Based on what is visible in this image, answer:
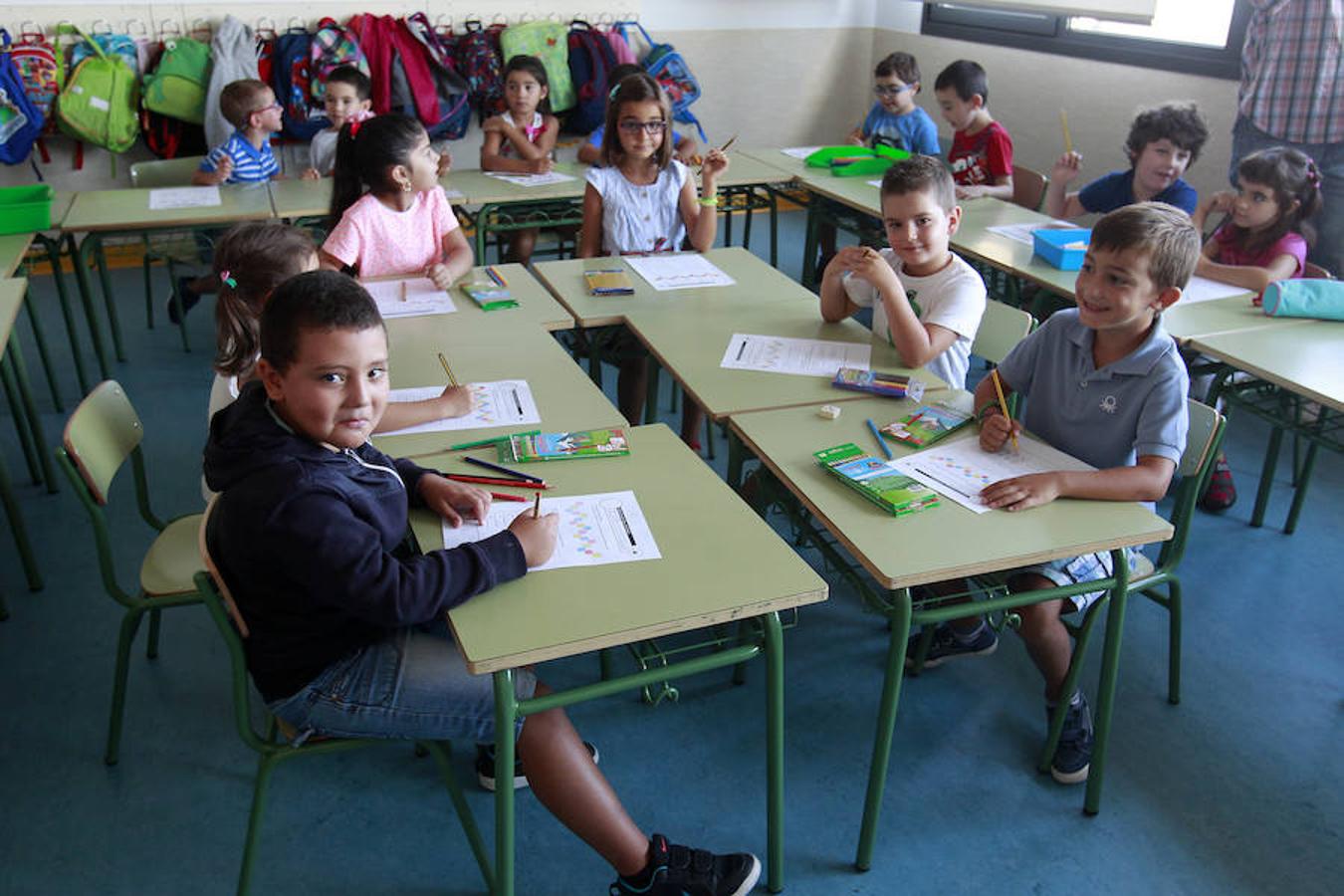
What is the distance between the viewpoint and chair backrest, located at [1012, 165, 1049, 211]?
410cm

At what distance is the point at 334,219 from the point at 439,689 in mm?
1927

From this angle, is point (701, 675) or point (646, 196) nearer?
point (701, 675)

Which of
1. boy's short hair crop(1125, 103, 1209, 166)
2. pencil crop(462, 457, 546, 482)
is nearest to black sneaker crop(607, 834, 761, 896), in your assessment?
pencil crop(462, 457, 546, 482)

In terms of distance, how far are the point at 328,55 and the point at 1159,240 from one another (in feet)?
14.7

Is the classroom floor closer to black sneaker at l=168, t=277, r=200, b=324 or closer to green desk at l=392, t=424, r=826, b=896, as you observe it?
green desk at l=392, t=424, r=826, b=896

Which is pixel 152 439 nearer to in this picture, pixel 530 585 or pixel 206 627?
pixel 206 627

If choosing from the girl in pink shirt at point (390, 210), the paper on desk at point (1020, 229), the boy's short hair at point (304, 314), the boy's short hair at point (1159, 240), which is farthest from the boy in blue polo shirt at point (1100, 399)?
the girl in pink shirt at point (390, 210)

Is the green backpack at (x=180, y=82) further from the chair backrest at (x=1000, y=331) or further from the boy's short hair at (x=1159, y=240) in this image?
the boy's short hair at (x=1159, y=240)

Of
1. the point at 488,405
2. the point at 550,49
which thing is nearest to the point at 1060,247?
the point at 488,405

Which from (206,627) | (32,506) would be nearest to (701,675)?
(206,627)

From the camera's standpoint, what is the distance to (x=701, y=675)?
7.93ft

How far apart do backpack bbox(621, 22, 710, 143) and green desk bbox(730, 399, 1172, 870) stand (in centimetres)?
432

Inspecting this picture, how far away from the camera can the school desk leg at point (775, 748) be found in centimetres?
153

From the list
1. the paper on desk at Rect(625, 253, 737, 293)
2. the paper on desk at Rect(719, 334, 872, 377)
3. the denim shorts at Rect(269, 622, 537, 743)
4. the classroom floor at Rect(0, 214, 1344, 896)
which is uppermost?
the paper on desk at Rect(625, 253, 737, 293)
